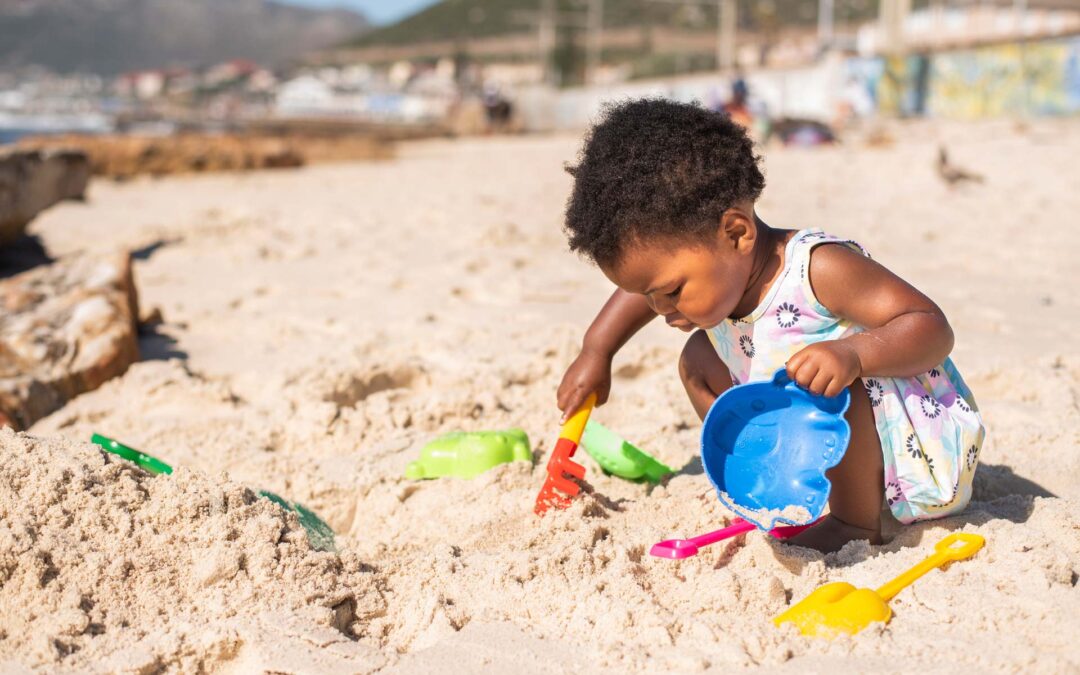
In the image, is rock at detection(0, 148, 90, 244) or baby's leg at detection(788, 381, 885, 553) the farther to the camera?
rock at detection(0, 148, 90, 244)

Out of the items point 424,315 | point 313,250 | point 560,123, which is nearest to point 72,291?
point 424,315

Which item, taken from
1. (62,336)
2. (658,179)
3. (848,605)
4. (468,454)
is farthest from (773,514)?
(62,336)

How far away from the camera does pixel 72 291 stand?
355 cm

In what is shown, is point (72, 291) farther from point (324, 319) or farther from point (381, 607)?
point (381, 607)

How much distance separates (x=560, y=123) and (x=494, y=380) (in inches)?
1156

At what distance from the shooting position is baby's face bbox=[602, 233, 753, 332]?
67.9 inches

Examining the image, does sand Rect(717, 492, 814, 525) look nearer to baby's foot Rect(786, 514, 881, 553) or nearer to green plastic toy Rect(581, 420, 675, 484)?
baby's foot Rect(786, 514, 881, 553)

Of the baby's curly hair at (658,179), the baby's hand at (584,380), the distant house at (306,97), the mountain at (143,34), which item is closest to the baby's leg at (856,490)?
the baby's curly hair at (658,179)

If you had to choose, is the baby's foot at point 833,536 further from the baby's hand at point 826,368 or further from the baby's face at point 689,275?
the baby's face at point 689,275

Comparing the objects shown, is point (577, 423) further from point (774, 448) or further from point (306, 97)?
point (306, 97)

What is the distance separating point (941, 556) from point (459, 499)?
0.95 meters

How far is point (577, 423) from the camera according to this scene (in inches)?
81.6

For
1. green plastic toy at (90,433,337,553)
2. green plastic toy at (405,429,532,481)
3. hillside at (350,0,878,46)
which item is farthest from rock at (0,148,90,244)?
hillside at (350,0,878,46)

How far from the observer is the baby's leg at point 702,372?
79.8 inches
